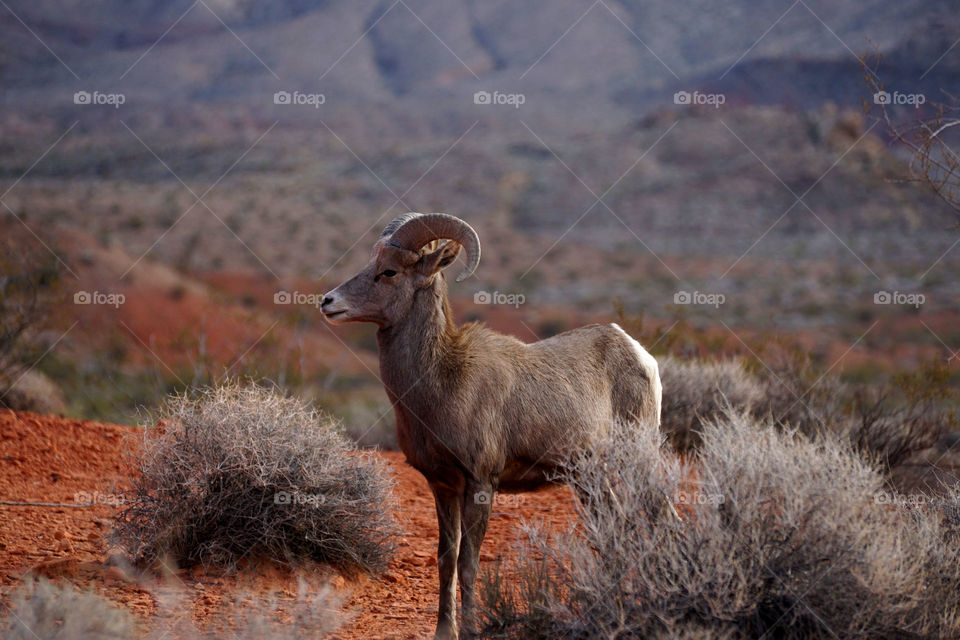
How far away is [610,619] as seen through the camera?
4.93 m

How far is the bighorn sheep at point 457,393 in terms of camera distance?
6.08m

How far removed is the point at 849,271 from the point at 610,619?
5127cm

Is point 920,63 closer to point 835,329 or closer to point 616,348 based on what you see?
point 835,329

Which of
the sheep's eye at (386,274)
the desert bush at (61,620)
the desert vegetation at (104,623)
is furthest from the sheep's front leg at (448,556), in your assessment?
the desert bush at (61,620)

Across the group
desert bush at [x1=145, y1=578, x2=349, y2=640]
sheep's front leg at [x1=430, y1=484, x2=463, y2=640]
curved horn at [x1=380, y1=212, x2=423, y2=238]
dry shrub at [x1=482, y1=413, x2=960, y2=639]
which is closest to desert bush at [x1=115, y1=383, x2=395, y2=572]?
desert bush at [x1=145, y1=578, x2=349, y2=640]

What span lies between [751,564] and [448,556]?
2.17 m

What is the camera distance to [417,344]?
6.38 m

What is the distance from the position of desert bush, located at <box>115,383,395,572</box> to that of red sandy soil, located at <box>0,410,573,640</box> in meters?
0.18

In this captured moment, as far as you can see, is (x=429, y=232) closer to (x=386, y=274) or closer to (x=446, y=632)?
(x=386, y=274)

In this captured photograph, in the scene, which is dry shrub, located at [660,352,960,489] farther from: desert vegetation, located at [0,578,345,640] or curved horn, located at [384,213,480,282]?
desert vegetation, located at [0,578,345,640]

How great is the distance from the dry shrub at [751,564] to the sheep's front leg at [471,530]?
58 centimetres

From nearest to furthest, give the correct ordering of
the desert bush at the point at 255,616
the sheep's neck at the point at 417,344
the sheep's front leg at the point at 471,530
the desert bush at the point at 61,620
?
1. the desert bush at the point at 61,620
2. the desert bush at the point at 255,616
3. the sheep's front leg at the point at 471,530
4. the sheep's neck at the point at 417,344

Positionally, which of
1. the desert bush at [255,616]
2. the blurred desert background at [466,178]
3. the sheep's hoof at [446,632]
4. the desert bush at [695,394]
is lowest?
the sheep's hoof at [446,632]

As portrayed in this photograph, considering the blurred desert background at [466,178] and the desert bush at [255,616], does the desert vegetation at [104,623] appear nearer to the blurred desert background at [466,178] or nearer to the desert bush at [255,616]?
the desert bush at [255,616]
